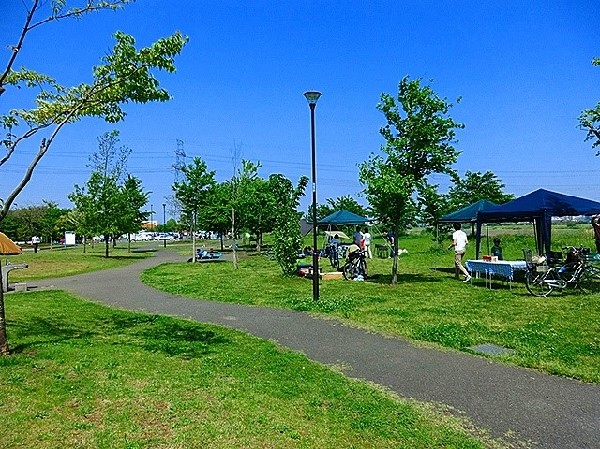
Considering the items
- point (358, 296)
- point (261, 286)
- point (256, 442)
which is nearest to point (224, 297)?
point (261, 286)

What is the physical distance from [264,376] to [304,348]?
5.06 feet

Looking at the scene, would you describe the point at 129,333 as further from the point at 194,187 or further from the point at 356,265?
the point at 194,187

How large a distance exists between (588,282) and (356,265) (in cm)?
666

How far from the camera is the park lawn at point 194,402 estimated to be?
383cm

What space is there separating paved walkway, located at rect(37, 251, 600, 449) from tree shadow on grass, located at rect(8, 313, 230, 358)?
0.80m

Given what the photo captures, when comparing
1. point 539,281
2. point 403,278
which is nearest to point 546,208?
point 539,281

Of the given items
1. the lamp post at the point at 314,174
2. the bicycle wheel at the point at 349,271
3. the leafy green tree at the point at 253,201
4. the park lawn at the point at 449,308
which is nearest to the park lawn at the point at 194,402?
the park lawn at the point at 449,308

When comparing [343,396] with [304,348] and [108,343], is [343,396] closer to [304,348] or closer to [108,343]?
[304,348]

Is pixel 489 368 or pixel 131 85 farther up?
pixel 131 85

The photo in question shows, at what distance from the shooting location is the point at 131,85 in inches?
273

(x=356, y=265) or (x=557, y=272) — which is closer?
(x=557, y=272)

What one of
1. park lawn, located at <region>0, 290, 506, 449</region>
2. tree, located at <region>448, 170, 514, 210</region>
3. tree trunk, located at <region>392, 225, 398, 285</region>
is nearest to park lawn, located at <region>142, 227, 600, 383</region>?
tree trunk, located at <region>392, 225, 398, 285</region>

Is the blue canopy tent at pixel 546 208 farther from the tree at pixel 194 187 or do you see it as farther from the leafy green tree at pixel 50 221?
the leafy green tree at pixel 50 221

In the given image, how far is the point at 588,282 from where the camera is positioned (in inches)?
537
